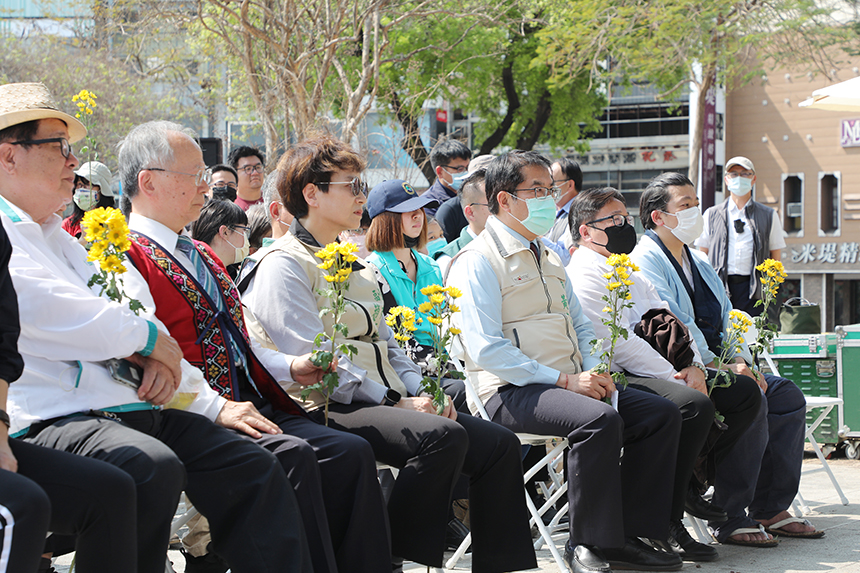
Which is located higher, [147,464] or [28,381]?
[28,381]

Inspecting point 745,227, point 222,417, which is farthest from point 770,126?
point 222,417

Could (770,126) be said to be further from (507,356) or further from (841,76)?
(507,356)

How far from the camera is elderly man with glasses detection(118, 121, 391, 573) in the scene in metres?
2.95

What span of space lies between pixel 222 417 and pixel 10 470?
83 centimetres

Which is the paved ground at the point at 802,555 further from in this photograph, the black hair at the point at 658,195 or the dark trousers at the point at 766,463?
the black hair at the point at 658,195

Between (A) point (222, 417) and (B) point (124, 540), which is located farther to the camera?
(A) point (222, 417)

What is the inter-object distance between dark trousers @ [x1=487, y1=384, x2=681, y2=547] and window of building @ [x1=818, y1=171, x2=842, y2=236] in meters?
24.1

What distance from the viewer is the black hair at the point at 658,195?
17.5ft

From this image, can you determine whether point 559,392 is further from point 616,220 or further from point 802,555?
point 802,555

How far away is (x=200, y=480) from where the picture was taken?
2.79 meters

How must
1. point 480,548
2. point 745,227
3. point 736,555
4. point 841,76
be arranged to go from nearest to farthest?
point 480,548 → point 736,555 → point 745,227 → point 841,76

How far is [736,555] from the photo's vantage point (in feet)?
14.8

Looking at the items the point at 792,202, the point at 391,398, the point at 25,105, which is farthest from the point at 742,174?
the point at 792,202

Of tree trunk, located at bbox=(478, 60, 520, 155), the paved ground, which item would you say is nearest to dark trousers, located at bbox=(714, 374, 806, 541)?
the paved ground
